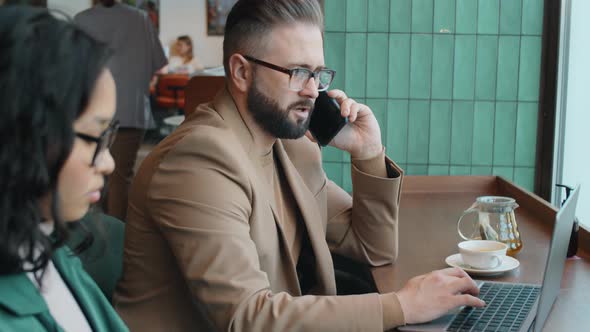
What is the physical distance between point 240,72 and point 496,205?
0.74 m

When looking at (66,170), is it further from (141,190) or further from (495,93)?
(495,93)

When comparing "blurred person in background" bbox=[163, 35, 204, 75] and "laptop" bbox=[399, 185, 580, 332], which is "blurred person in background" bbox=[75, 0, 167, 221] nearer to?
"blurred person in background" bbox=[163, 35, 204, 75]

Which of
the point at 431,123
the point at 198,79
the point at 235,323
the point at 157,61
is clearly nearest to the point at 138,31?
the point at 157,61

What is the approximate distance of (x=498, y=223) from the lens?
184cm

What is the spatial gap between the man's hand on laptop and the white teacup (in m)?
0.22

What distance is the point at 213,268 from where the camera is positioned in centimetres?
133

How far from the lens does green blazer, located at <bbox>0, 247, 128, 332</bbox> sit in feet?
3.12

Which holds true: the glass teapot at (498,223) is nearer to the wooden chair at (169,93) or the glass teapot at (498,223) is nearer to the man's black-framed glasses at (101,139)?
the man's black-framed glasses at (101,139)

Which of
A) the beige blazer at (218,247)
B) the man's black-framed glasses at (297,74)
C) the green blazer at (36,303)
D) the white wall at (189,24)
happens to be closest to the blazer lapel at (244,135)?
the beige blazer at (218,247)

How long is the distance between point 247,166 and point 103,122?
560mm

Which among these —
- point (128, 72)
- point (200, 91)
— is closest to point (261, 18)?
point (200, 91)

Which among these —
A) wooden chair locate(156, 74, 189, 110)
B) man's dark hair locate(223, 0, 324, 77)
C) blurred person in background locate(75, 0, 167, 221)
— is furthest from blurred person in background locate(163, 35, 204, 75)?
man's dark hair locate(223, 0, 324, 77)

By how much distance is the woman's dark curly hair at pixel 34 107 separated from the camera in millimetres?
865

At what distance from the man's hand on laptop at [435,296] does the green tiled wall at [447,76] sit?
1.51 meters
